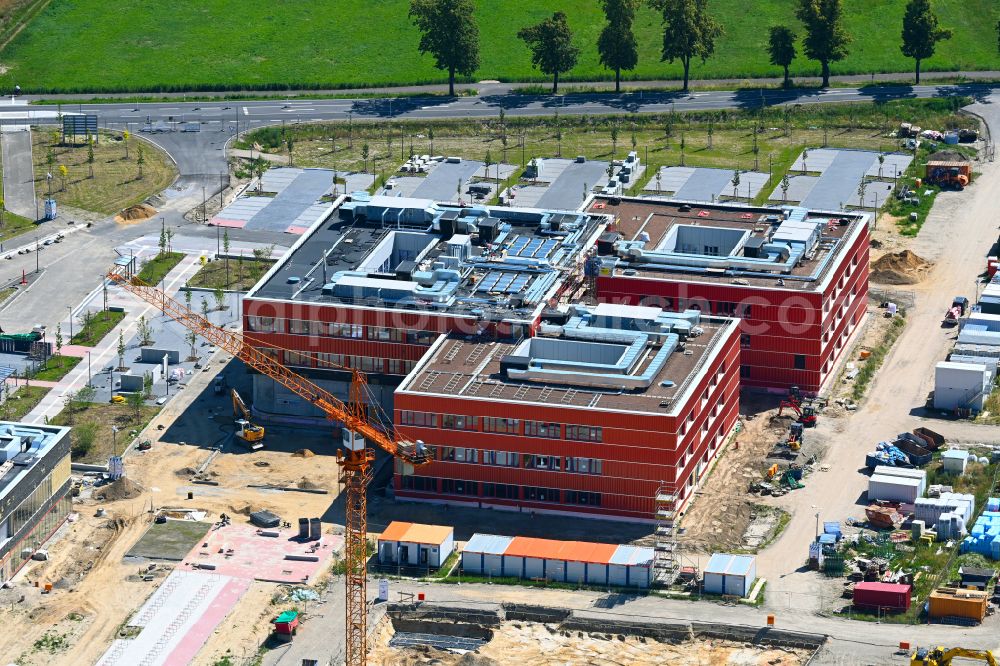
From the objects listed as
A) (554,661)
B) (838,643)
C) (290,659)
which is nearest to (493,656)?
(554,661)

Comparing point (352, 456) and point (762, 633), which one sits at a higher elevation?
point (352, 456)

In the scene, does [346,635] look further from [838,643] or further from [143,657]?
[838,643]

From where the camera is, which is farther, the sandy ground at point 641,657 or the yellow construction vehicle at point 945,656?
the sandy ground at point 641,657

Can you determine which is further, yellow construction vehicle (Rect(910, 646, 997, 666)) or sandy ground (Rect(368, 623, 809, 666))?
sandy ground (Rect(368, 623, 809, 666))

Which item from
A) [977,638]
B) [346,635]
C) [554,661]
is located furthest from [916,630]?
[346,635]

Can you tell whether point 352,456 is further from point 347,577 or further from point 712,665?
point 712,665

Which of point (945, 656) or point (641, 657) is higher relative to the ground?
point (945, 656)

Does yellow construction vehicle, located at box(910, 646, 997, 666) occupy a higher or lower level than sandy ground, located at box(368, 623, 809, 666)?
higher

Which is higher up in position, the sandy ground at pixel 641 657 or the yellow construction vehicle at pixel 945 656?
the yellow construction vehicle at pixel 945 656
